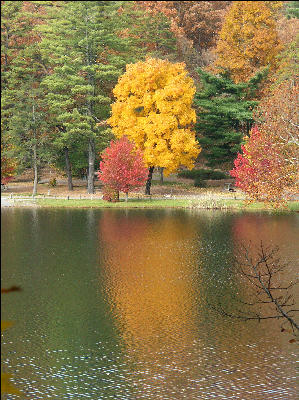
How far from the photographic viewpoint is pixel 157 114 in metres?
64.8

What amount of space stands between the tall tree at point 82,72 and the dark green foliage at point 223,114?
10.0m

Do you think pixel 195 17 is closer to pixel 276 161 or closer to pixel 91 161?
pixel 91 161

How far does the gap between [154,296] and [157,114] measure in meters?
40.4

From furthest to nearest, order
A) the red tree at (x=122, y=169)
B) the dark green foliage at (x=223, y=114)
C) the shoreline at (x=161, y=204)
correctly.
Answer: the dark green foliage at (x=223, y=114) < the red tree at (x=122, y=169) < the shoreline at (x=161, y=204)

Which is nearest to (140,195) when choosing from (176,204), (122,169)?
(122,169)

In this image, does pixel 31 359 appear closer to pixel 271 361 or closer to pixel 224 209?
pixel 271 361

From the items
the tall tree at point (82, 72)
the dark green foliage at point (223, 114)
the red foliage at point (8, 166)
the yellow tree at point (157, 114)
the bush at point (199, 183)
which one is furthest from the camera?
the bush at point (199, 183)

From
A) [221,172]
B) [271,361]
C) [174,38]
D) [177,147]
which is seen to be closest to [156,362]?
[271,361]

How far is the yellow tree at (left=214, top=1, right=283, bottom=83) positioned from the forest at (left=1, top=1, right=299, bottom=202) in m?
0.12

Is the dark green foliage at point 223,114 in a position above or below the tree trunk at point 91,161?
above

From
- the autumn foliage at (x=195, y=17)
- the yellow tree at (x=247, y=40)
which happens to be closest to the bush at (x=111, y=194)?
the yellow tree at (x=247, y=40)

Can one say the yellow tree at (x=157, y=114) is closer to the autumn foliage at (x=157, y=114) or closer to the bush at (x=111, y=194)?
the autumn foliage at (x=157, y=114)

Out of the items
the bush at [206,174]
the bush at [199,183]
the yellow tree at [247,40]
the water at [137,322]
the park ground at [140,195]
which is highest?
the yellow tree at [247,40]

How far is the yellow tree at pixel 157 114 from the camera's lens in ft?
210
